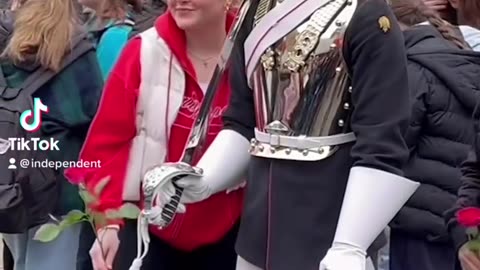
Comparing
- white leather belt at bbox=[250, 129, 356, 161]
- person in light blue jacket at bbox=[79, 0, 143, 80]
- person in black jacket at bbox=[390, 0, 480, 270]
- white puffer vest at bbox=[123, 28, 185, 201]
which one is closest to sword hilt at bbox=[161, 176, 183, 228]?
white leather belt at bbox=[250, 129, 356, 161]

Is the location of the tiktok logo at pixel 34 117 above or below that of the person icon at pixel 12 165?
above

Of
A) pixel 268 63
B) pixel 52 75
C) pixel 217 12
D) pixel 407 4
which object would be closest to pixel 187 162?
pixel 268 63

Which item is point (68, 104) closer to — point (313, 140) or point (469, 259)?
point (313, 140)

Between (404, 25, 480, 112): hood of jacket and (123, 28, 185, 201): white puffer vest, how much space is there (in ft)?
3.65

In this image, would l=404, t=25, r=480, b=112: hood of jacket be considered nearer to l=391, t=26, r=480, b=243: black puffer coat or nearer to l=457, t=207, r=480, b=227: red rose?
l=391, t=26, r=480, b=243: black puffer coat

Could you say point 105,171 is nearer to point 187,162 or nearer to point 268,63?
point 187,162

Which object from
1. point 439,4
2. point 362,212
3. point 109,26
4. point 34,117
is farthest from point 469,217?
point 439,4

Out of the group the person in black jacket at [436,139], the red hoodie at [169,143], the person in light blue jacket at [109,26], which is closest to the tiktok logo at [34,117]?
the person in light blue jacket at [109,26]

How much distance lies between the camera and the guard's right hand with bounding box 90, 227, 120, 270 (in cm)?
328

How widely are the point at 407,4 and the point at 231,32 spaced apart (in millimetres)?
1589

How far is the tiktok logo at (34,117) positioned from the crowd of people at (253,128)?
2 cm

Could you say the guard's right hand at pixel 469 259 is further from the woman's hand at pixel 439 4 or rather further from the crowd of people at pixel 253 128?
the woman's hand at pixel 439 4

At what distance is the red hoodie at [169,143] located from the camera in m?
3.32

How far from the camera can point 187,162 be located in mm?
2949
